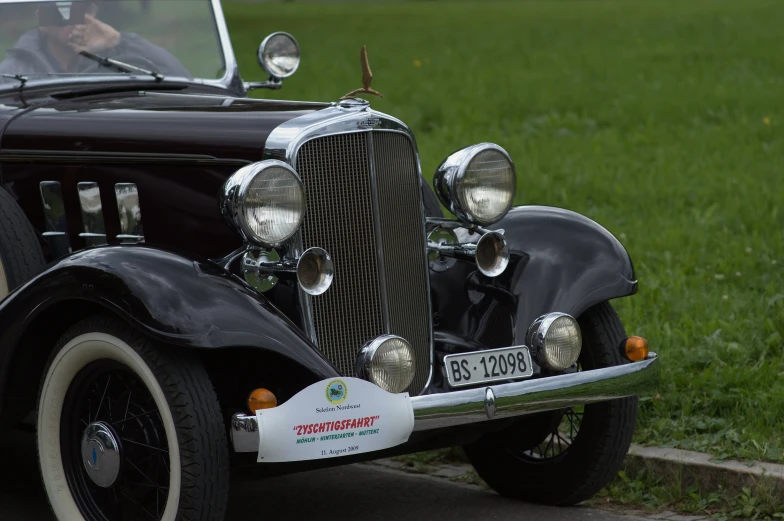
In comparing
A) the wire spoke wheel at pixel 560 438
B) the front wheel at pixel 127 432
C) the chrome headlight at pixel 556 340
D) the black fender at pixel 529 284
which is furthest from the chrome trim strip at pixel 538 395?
the front wheel at pixel 127 432

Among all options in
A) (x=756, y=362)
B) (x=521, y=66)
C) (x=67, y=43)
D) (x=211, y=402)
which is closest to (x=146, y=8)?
(x=67, y=43)

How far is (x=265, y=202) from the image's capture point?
11.3 feet

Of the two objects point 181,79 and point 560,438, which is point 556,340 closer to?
point 560,438

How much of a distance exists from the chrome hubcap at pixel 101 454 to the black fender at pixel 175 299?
37 centimetres

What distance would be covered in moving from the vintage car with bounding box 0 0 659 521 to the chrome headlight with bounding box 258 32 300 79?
99 cm

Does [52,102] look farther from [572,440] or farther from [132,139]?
[572,440]

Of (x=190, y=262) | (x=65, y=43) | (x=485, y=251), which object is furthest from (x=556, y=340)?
(x=65, y=43)

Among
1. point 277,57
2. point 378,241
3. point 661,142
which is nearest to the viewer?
point 378,241

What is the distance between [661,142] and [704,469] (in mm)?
6410

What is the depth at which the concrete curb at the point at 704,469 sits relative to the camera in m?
3.97

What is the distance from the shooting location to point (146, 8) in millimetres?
5129

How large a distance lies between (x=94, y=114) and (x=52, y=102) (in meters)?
0.43

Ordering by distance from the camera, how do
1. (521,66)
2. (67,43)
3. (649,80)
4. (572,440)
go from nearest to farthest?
1. (572,440)
2. (67,43)
3. (649,80)
4. (521,66)

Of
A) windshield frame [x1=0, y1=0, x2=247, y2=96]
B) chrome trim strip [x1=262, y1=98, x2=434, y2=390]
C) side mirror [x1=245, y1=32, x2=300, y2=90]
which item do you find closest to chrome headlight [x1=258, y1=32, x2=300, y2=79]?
side mirror [x1=245, y1=32, x2=300, y2=90]
